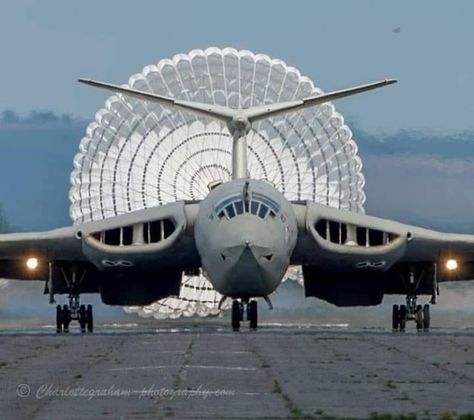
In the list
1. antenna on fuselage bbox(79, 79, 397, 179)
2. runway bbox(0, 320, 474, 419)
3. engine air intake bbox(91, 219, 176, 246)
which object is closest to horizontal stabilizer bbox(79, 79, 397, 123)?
antenna on fuselage bbox(79, 79, 397, 179)

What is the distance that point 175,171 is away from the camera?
177 ft

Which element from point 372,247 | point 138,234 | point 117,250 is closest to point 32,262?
point 117,250

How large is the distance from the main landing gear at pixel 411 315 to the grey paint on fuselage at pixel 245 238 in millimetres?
4904

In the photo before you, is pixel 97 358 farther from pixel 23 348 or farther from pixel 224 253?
pixel 224 253

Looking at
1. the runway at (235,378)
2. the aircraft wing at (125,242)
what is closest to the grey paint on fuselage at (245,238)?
the aircraft wing at (125,242)

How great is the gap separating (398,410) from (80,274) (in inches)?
1216

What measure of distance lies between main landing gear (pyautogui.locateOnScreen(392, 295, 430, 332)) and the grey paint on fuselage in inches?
193

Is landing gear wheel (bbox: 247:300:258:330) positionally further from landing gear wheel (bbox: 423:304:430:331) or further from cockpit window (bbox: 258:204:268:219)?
landing gear wheel (bbox: 423:304:430:331)

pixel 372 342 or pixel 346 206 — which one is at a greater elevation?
pixel 346 206

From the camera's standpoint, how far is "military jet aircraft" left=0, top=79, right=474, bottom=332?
1631 inches

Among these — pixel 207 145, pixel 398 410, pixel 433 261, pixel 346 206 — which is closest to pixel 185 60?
pixel 207 145

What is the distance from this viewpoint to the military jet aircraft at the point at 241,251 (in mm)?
41438

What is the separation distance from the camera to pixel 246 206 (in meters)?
41.3

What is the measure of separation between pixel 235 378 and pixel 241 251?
18.2 metres
